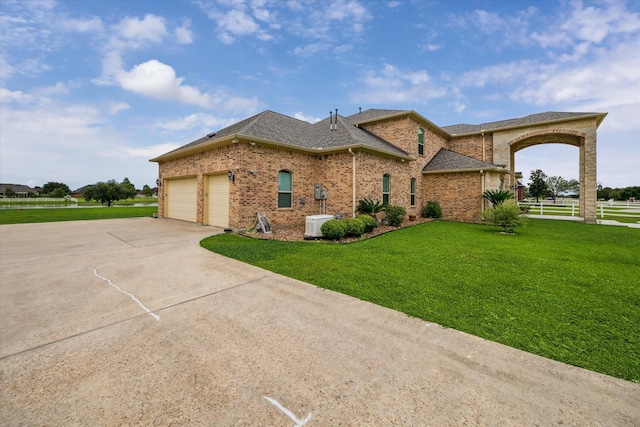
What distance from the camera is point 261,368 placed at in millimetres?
2383

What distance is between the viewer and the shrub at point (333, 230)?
8.77 metres

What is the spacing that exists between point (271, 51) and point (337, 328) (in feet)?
52.7

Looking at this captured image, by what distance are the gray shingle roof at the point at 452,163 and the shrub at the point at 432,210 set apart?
2.27 meters

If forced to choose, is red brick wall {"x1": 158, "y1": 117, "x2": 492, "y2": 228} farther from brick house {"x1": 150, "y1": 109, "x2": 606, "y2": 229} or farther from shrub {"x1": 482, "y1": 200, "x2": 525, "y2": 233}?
shrub {"x1": 482, "y1": 200, "x2": 525, "y2": 233}

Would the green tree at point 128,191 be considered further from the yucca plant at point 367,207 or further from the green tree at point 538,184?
the green tree at point 538,184

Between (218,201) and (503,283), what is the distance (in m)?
11.1

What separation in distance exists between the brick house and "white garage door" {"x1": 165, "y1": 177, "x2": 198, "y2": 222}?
0.19 feet

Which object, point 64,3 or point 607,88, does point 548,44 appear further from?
point 64,3

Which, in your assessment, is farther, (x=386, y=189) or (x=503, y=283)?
(x=386, y=189)

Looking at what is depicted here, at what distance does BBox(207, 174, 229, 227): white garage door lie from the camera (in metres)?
11.4

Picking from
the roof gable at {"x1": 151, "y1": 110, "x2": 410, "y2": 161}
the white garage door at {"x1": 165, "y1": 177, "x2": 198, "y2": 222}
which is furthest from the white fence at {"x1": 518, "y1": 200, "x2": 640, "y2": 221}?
the white garage door at {"x1": 165, "y1": 177, "x2": 198, "y2": 222}

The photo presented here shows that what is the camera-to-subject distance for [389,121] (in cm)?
1574

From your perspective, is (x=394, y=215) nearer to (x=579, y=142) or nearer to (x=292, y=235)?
(x=292, y=235)

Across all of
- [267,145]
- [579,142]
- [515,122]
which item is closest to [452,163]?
[515,122]
